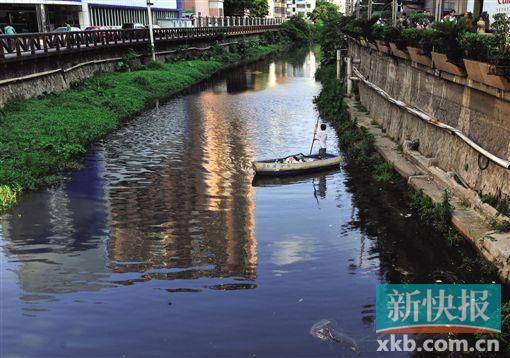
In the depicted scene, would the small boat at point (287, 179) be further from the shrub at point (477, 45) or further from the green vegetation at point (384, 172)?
the shrub at point (477, 45)

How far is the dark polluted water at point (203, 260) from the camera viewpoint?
1071 cm

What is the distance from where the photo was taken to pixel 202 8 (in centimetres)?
10588

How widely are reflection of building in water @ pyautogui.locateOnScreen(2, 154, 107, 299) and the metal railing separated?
38.1ft

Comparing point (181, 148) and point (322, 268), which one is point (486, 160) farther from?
point (181, 148)

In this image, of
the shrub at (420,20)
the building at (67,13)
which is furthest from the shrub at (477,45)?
the building at (67,13)

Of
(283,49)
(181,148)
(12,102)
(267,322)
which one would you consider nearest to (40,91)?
(12,102)

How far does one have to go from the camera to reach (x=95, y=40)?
42.3 m

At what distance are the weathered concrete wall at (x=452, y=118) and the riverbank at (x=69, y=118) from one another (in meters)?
14.1

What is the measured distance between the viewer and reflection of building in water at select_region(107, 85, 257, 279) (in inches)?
552

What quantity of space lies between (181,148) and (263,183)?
7.43m

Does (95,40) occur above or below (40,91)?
above

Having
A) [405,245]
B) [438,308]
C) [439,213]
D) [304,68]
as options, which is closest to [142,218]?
[405,245]

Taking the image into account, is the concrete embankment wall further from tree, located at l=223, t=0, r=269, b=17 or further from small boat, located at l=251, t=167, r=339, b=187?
tree, located at l=223, t=0, r=269, b=17

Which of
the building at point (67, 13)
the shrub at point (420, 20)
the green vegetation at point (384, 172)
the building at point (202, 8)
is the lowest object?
the green vegetation at point (384, 172)
